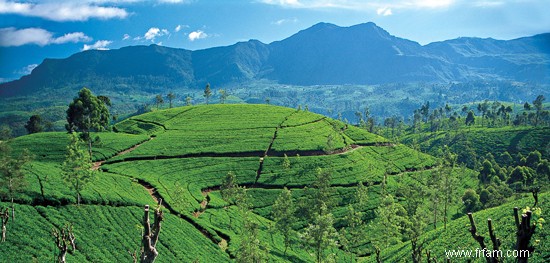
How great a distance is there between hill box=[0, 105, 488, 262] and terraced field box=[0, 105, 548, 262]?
261mm

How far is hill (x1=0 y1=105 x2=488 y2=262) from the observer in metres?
51.0

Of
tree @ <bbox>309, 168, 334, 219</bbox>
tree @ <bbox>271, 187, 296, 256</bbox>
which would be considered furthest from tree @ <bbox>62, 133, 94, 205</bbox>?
tree @ <bbox>309, 168, 334, 219</bbox>

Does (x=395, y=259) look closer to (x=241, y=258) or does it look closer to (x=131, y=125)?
(x=241, y=258)

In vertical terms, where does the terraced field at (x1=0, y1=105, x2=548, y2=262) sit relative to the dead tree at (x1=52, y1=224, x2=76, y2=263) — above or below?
below

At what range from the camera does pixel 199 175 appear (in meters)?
101

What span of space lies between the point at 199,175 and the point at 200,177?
108 cm

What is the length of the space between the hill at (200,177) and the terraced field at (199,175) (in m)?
0.26

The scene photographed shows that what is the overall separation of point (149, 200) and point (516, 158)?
172 m

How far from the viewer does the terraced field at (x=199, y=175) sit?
169 feet

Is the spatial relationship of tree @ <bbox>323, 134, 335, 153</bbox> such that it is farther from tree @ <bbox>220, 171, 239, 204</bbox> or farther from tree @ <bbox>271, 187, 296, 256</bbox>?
tree @ <bbox>271, 187, 296, 256</bbox>

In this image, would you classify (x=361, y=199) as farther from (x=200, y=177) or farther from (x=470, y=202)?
(x=200, y=177)

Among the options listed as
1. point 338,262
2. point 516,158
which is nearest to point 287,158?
point 338,262

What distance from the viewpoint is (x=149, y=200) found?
2854 inches

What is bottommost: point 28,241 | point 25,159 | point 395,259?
point 395,259
